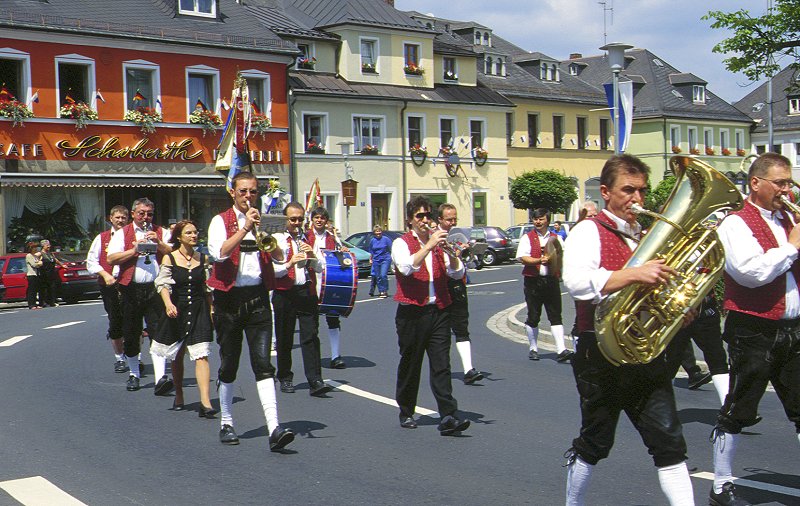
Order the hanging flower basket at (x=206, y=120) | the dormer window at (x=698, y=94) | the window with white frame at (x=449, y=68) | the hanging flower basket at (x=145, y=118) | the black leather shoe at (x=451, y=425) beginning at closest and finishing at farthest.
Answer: the black leather shoe at (x=451, y=425) → the hanging flower basket at (x=145, y=118) → the hanging flower basket at (x=206, y=120) → the window with white frame at (x=449, y=68) → the dormer window at (x=698, y=94)

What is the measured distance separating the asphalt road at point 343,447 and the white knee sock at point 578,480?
1.20 meters

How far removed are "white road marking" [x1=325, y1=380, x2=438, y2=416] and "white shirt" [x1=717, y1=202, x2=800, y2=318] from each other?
13.4 feet

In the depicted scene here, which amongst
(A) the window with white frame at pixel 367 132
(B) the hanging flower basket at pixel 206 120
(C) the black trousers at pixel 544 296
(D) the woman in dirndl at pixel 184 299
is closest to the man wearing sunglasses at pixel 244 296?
(D) the woman in dirndl at pixel 184 299

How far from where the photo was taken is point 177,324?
34.6 feet

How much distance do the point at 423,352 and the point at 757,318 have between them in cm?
328

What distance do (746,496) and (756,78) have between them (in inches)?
607

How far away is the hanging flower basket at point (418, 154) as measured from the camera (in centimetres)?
4747

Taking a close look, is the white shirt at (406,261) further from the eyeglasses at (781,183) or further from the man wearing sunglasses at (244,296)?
the eyeglasses at (781,183)

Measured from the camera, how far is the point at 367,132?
150 feet

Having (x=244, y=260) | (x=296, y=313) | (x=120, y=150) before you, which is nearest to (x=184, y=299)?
(x=296, y=313)

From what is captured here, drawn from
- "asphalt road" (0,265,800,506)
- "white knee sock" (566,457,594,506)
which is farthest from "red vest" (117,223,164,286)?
"white knee sock" (566,457,594,506)

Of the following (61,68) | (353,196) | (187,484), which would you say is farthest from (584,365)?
(353,196)

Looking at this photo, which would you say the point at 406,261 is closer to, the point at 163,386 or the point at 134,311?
the point at 163,386

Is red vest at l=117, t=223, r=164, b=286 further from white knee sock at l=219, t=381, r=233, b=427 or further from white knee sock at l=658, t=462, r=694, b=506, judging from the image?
white knee sock at l=658, t=462, r=694, b=506
